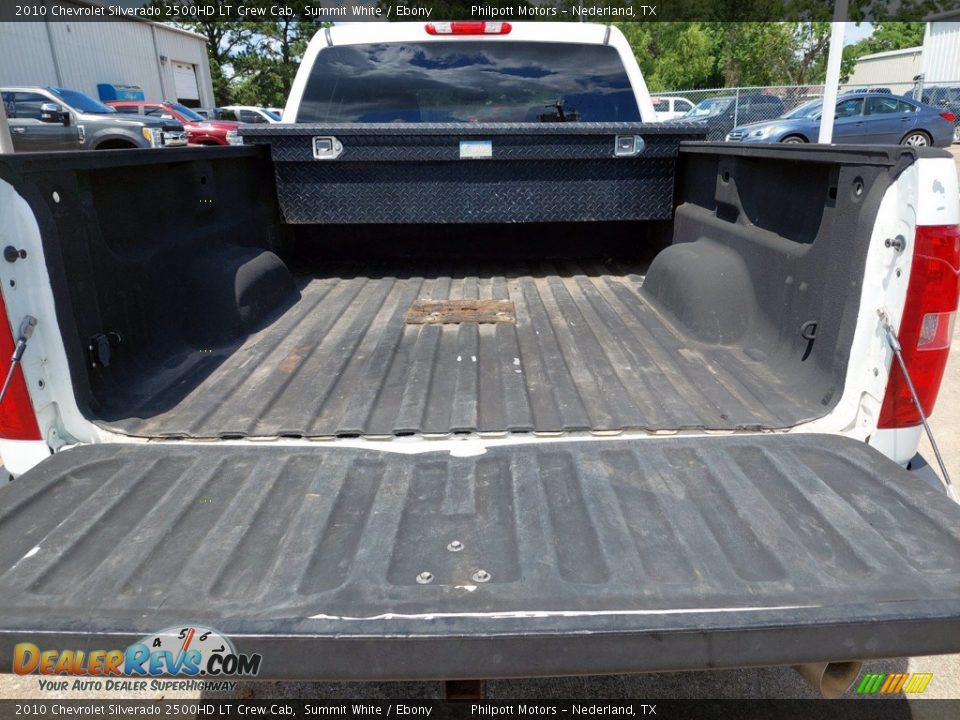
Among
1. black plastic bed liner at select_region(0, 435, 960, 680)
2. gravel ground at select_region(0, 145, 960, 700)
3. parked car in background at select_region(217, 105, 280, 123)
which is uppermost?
parked car in background at select_region(217, 105, 280, 123)

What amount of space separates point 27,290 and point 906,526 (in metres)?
2.25

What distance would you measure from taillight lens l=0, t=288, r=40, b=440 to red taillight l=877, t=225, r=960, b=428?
233cm

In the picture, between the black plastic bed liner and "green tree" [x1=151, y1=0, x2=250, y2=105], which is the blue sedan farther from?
"green tree" [x1=151, y1=0, x2=250, y2=105]

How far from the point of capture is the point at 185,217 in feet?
9.67

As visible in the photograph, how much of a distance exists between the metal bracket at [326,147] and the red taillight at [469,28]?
102 cm

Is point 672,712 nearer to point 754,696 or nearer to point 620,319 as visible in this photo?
point 754,696

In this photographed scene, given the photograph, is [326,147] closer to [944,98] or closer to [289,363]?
[289,363]

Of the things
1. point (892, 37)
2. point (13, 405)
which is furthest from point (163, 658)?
point (892, 37)

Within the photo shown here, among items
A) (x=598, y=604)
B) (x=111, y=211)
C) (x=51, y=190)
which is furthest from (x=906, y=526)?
(x=111, y=211)

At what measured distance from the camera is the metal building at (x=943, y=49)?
104 ft

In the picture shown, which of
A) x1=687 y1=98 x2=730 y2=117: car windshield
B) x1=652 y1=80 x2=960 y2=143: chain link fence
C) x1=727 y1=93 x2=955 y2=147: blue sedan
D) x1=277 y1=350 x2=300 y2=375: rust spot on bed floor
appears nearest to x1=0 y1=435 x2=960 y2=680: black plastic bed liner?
x1=277 y1=350 x2=300 y2=375: rust spot on bed floor

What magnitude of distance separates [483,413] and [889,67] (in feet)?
162

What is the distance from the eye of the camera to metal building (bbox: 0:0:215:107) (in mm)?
24594

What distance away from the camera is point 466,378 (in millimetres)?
2523
